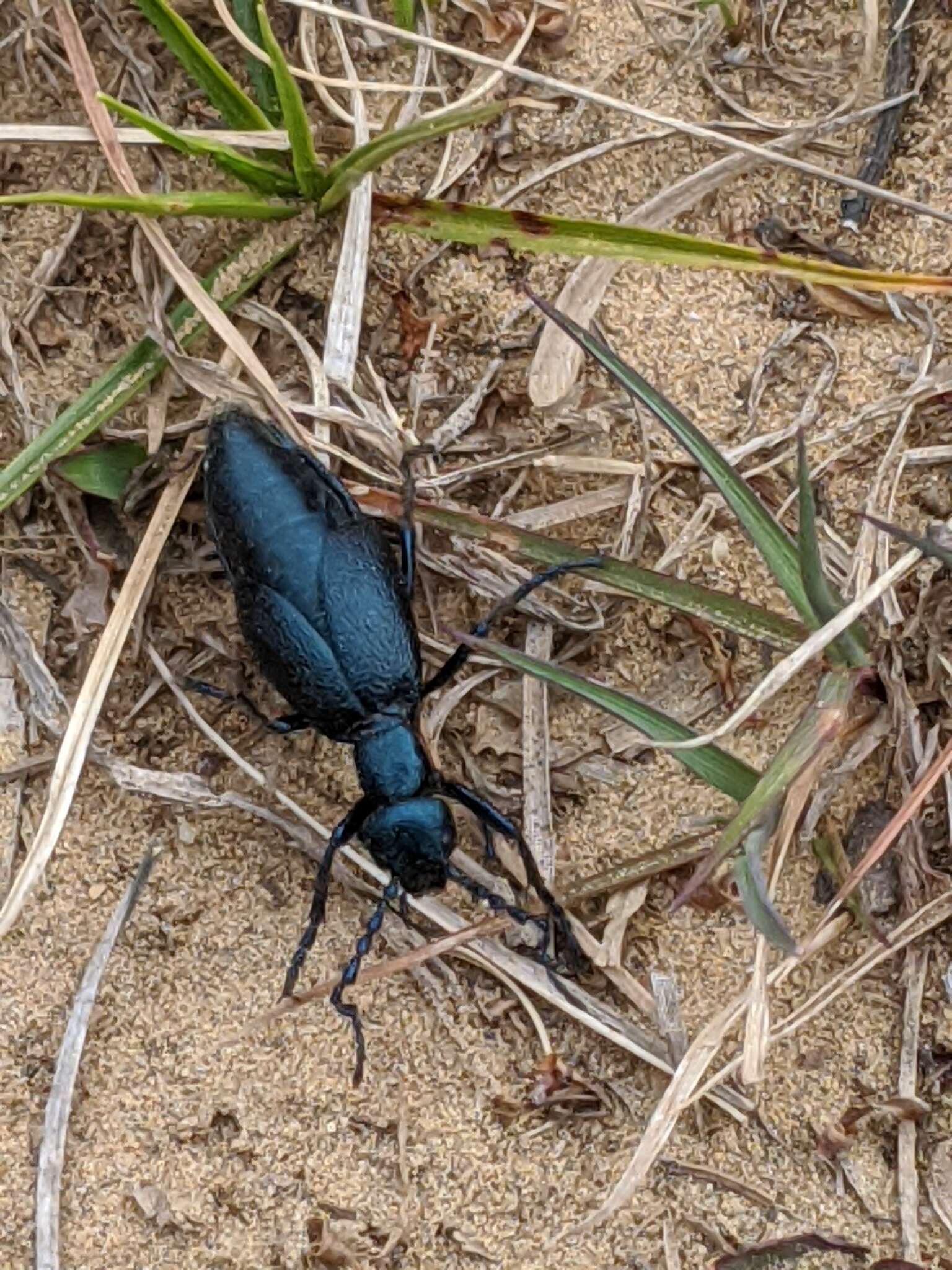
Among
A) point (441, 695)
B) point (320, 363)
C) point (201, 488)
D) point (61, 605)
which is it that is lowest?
point (441, 695)

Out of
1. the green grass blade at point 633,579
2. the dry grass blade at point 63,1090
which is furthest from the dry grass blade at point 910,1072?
the dry grass blade at point 63,1090

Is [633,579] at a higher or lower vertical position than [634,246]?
lower

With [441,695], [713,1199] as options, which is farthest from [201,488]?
[713,1199]

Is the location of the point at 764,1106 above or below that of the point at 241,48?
below

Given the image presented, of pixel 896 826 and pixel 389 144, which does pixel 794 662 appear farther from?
pixel 389 144

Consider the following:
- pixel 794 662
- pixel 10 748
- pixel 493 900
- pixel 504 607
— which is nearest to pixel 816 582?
pixel 794 662

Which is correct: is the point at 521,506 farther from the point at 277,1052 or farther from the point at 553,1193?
the point at 553,1193

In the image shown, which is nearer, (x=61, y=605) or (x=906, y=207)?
(x=906, y=207)

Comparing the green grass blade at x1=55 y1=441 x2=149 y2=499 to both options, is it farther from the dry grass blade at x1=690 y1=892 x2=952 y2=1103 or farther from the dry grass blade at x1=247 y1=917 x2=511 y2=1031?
the dry grass blade at x1=690 y1=892 x2=952 y2=1103
